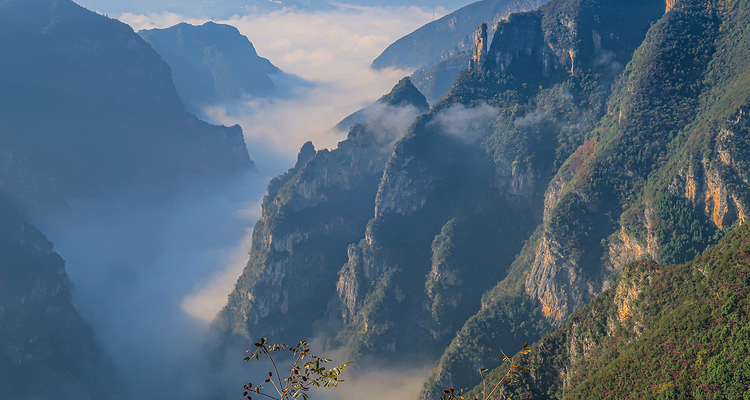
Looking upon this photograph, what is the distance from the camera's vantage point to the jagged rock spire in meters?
185

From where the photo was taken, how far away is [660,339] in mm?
63562

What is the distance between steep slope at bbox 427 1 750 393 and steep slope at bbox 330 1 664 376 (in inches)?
339

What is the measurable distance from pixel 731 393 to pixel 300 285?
14695 cm

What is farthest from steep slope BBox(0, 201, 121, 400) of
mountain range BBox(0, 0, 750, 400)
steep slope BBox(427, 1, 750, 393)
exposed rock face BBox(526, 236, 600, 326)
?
exposed rock face BBox(526, 236, 600, 326)

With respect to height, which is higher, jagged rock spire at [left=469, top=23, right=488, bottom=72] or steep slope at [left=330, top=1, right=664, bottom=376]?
jagged rock spire at [left=469, top=23, right=488, bottom=72]

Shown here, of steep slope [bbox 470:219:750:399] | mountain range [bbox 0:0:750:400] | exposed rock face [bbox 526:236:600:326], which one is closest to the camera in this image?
steep slope [bbox 470:219:750:399]

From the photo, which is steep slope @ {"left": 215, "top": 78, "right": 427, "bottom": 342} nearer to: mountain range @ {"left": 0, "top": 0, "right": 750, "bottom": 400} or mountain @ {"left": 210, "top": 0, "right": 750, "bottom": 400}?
mountain range @ {"left": 0, "top": 0, "right": 750, "bottom": 400}

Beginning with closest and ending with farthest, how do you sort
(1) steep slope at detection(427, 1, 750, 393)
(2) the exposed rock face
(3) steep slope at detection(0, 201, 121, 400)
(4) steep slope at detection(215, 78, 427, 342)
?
1. (1) steep slope at detection(427, 1, 750, 393)
2. (2) the exposed rock face
3. (3) steep slope at detection(0, 201, 121, 400)
4. (4) steep slope at detection(215, 78, 427, 342)

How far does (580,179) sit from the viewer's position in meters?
128

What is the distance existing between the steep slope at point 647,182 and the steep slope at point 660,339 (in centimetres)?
3490

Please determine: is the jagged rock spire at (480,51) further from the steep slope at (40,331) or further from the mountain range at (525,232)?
the steep slope at (40,331)

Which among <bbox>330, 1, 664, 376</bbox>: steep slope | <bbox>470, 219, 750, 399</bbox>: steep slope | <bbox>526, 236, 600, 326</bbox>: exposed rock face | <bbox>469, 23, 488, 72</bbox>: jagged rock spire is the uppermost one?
<bbox>469, 23, 488, 72</bbox>: jagged rock spire

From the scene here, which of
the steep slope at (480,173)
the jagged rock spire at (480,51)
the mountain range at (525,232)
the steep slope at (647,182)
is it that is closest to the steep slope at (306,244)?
the mountain range at (525,232)

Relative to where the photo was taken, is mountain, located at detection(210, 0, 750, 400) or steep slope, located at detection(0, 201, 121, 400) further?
steep slope, located at detection(0, 201, 121, 400)
